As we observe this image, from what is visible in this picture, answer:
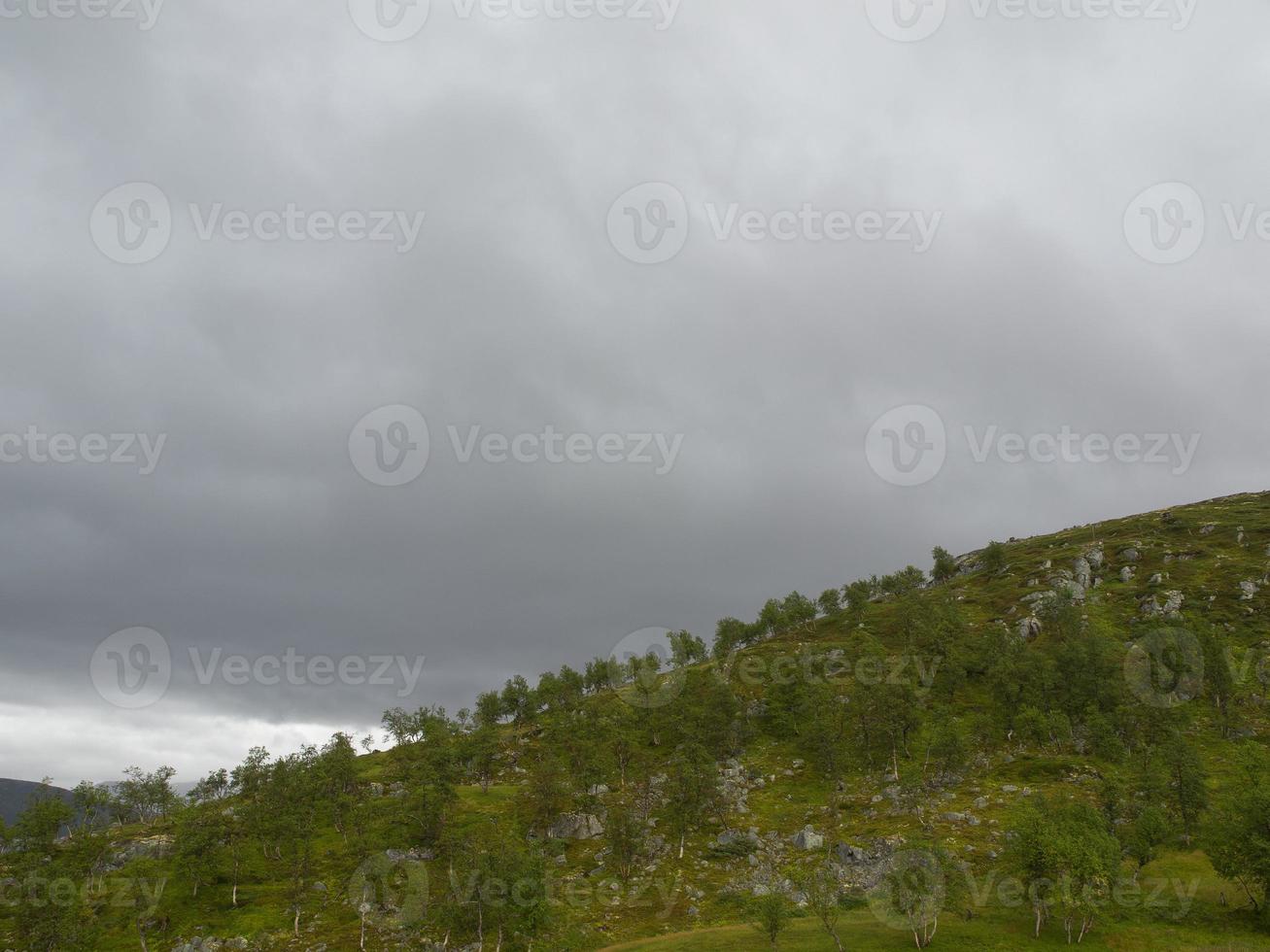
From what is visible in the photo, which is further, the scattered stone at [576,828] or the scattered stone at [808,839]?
the scattered stone at [576,828]

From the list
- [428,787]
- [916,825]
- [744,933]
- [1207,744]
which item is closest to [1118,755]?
[1207,744]

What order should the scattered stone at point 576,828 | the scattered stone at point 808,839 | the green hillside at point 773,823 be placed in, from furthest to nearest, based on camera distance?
the scattered stone at point 576,828
the scattered stone at point 808,839
the green hillside at point 773,823

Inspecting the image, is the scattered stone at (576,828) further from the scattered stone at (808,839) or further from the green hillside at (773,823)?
the scattered stone at (808,839)

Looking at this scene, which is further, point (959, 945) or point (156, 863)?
point (156, 863)

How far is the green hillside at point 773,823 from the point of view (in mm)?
70875

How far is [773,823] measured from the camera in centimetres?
10744

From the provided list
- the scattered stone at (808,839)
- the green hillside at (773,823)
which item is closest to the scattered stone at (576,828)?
the green hillside at (773,823)

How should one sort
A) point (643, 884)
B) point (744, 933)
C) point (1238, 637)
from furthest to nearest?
point (1238, 637) < point (643, 884) < point (744, 933)

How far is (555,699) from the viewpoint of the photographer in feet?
603

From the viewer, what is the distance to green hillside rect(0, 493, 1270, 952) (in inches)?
2790

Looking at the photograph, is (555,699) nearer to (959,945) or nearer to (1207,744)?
(959,945)

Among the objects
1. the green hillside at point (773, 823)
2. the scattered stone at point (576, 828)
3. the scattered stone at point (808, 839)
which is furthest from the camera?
the scattered stone at point (576, 828)

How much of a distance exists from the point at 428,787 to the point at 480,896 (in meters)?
36.0

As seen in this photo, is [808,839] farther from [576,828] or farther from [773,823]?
[576,828]
